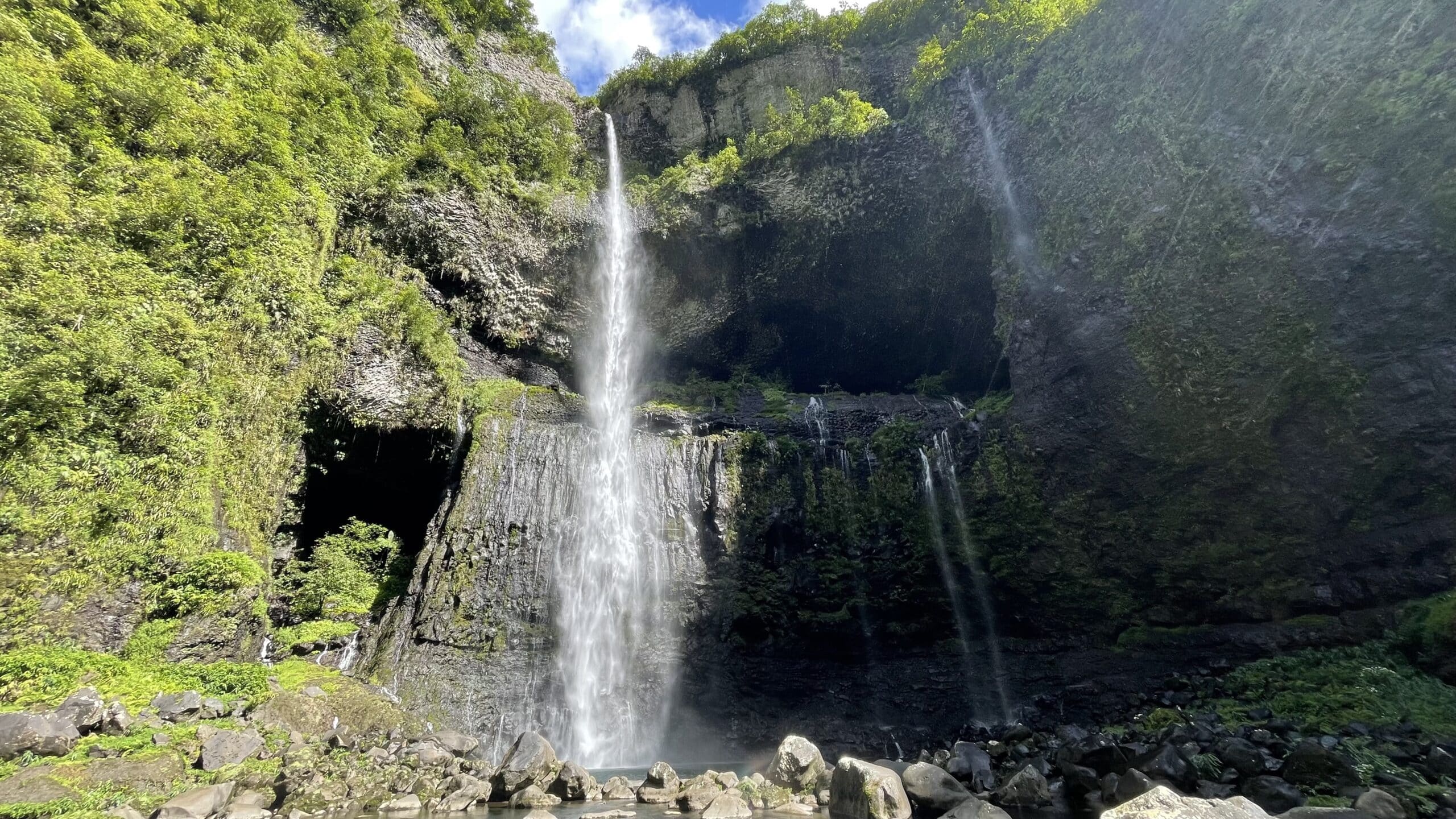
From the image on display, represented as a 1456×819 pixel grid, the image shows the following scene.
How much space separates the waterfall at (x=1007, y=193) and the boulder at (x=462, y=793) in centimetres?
1342

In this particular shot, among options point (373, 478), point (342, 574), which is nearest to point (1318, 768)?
point (342, 574)

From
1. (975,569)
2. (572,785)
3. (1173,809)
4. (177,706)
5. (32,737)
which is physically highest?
(975,569)

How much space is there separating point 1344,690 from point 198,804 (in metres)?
13.1

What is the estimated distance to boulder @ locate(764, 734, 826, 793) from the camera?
665 centimetres

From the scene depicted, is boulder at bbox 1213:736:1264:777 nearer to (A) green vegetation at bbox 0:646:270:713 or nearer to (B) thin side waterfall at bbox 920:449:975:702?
(B) thin side waterfall at bbox 920:449:975:702

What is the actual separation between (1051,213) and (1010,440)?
4.99 metres

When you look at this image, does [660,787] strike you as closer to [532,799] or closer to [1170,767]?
[532,799]

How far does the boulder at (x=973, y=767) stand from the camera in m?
6.57

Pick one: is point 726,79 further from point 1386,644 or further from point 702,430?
point 1386,644

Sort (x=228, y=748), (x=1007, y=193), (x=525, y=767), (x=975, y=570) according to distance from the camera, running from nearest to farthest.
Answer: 1. (x=228, y=748)
2. (x=525, y=767)
3. (x=975, y=570)
4. (x=1007, y=193)

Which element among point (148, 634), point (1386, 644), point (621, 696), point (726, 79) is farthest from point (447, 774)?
point (726, 79)

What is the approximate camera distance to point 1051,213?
1377 cm

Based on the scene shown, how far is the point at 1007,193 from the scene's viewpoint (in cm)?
1503

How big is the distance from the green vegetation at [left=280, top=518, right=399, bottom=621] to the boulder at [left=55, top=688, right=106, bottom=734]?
20.5 ft
